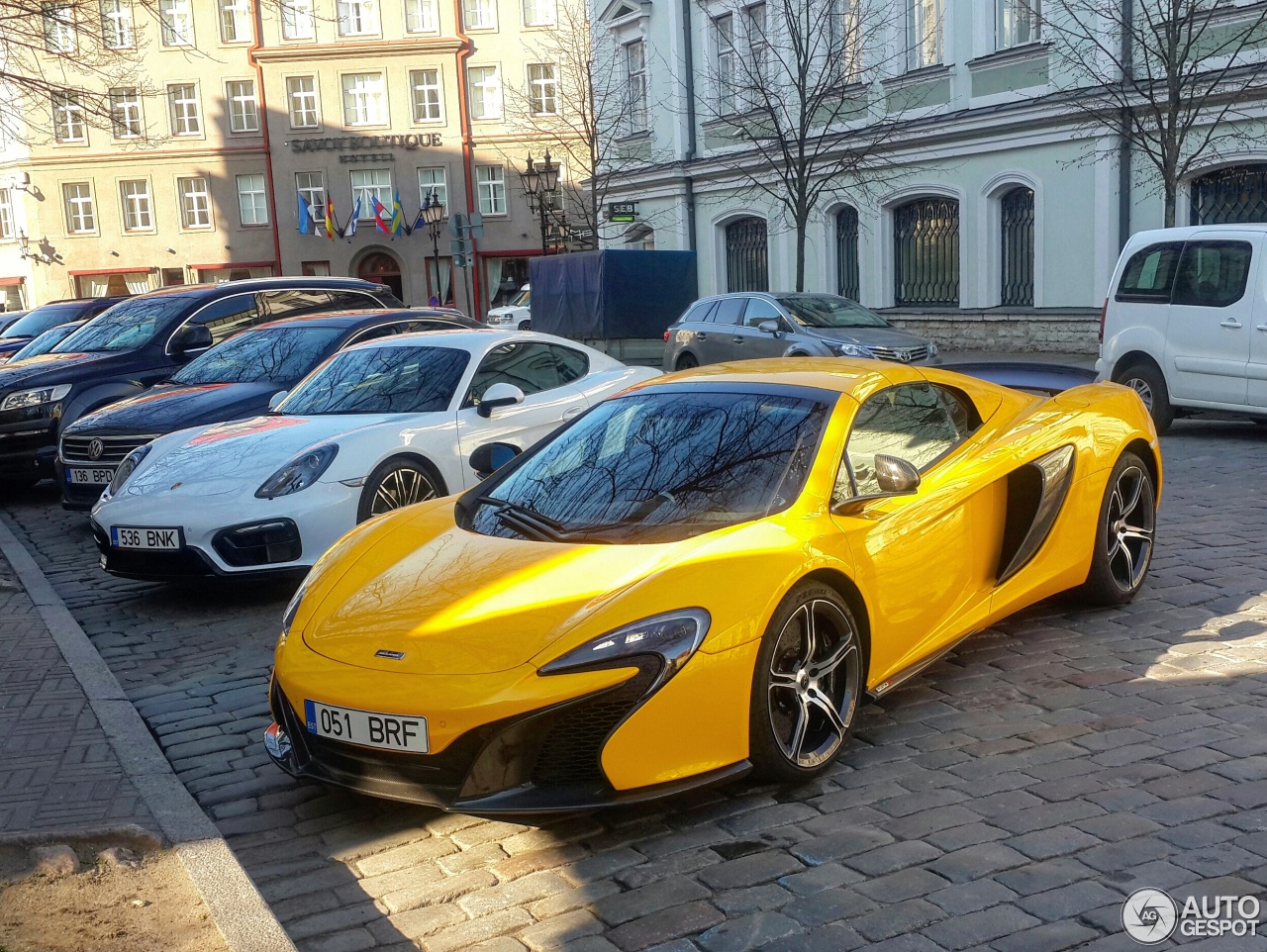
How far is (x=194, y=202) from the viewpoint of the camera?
51.9 m

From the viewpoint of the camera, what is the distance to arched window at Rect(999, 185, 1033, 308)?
22.7 metres

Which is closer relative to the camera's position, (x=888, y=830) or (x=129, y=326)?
(x=888, y=830)

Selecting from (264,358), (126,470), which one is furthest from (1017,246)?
(126,470)

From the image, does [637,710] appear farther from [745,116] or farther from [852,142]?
[745,116]

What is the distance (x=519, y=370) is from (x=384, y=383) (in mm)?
901

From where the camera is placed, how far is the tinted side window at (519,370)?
27.5 feet

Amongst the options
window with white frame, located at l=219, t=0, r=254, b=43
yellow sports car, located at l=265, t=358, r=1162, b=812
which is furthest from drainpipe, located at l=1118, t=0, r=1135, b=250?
window with white frame, located at l=219, t=0, r=254, b=43

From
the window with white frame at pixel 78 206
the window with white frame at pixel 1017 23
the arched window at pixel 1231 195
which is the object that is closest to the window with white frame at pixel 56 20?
the arched window at pixel 1231 195

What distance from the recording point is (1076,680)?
17.4 feet

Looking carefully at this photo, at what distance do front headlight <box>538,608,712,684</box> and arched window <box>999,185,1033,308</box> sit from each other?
788 inches

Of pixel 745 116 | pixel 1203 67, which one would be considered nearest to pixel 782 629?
pixel 1203 67

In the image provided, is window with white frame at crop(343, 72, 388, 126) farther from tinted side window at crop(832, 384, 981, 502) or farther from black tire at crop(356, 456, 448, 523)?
tinted side window at crop(832, 384, 981, 502)

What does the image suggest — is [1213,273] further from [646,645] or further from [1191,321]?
[646,645]

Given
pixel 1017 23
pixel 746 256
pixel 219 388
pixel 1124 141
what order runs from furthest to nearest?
pixel 746 256 → pixel 1017 23 → pixel 1124 141 → pixel 219 388
